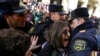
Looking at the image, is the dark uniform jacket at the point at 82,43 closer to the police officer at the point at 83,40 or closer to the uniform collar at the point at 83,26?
the police officer at the point at 83,40

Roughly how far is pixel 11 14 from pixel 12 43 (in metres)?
1.93

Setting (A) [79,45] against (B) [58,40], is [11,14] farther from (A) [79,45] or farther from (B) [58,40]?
(A) [79,45]

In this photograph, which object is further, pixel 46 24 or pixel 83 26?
pixel 46 24

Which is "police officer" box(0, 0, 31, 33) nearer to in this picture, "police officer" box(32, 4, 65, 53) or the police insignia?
the police insignia

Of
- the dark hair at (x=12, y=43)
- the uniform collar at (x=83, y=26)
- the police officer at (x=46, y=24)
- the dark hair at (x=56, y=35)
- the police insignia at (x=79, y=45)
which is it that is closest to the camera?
the dark hair at (x=12, y=43)

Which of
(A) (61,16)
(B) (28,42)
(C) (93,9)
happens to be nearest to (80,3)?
(C) (93,9)

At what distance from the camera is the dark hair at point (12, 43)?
103 inches

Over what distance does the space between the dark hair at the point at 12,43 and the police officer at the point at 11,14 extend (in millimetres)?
1697

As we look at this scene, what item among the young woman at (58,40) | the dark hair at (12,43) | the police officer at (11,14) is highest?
the dark hair at (12,43)

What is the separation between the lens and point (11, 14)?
14.9ft

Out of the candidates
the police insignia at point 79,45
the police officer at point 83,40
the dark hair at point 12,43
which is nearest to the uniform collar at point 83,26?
the police officer at point 83,40

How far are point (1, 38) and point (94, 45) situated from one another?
206 cm

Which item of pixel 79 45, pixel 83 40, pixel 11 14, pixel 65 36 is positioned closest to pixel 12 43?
pixel 79 45

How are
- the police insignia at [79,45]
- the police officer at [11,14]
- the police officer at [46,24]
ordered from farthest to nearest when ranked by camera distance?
the police officer at [46,24], the police officer at [11,14], the police insignia at [79,45]
